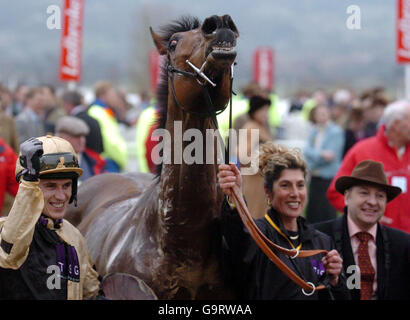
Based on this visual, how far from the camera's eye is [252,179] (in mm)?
6496

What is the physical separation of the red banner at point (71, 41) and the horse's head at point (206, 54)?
5329 millimetres

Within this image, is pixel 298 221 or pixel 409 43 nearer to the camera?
pixel 298 221

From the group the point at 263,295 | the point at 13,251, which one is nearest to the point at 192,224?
the point at 263,295

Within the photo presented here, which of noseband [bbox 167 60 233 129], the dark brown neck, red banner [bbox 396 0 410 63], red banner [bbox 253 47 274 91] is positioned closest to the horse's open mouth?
noseband [bbox 167 60 233 129]

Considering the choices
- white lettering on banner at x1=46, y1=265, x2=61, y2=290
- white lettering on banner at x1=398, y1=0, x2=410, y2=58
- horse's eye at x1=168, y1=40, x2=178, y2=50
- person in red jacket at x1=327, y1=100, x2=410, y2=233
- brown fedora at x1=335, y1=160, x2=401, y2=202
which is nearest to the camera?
white lettering on banner at x1=46, y1=265, x2=61, y2=290

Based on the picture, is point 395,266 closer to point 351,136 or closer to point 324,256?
point 324,256

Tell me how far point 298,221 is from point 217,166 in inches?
24.7

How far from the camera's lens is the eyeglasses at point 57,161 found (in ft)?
11.2

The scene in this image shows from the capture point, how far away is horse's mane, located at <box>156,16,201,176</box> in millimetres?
4180

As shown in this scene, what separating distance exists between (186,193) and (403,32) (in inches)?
227

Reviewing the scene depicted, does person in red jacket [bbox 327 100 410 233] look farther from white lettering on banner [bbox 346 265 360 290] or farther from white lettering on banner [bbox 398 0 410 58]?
white lettering on banner [bbox 398 0 410 58]

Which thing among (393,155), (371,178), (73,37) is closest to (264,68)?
A: (73,37)

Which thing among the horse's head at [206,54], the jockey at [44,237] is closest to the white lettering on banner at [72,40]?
the horse's head at [206,54]

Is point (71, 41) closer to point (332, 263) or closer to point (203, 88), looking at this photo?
point (203, 88)
